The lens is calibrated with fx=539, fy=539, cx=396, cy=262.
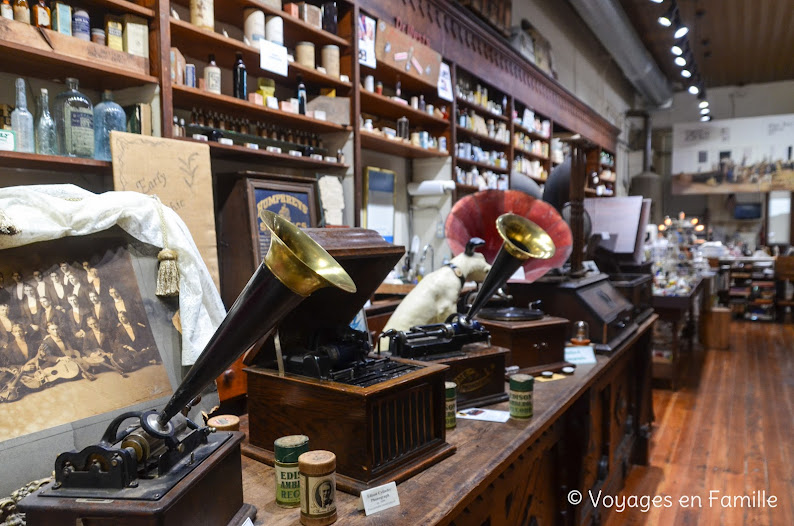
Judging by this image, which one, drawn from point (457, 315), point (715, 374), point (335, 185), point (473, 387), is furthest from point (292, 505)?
point (715, 374)

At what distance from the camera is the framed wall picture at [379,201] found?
414 cm

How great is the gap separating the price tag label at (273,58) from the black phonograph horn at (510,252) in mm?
1632

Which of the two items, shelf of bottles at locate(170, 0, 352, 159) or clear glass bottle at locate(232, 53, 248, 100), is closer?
shelf of bottles at locate(170, 0, 352, 159)

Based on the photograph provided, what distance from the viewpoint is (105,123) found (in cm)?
225

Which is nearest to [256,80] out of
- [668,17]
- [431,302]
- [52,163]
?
[52,163]

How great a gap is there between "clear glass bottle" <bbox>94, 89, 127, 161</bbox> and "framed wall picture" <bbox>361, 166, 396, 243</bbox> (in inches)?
79.6

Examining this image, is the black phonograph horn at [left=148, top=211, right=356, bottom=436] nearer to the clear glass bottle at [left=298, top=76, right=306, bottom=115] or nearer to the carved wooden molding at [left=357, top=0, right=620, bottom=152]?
the clear glass bottle at [left=298, top=76, right=306, bottom=115]

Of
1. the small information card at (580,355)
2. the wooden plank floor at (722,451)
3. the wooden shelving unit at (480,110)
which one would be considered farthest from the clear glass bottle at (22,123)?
the wooden shelving unit at (480,110)

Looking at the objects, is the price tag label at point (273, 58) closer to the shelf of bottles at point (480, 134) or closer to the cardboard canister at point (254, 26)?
the cardboard canister at point (254, 26)

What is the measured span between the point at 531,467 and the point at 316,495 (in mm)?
952

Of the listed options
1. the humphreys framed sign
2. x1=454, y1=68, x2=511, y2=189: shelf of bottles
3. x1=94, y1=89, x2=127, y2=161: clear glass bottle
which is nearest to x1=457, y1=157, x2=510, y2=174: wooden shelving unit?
x1=454, y1=68, x2=511, y2=189: shelf of bottles

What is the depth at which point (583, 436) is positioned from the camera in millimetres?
2070

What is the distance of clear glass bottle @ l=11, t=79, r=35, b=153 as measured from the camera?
2.01m

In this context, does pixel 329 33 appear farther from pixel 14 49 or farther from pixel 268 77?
pixel 14 49
